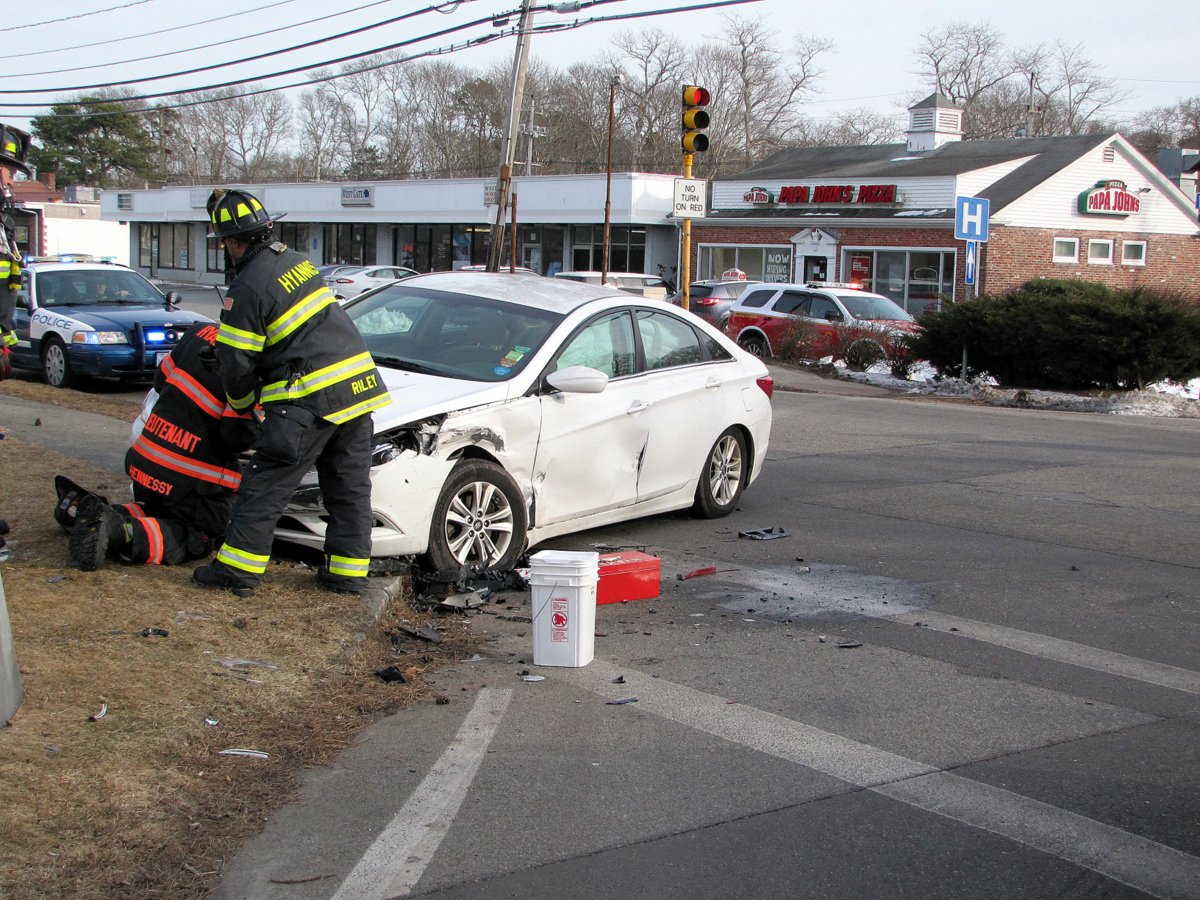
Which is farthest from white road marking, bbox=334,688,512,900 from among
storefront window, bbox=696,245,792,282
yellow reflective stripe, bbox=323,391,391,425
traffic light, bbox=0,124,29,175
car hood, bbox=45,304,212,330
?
storefront window, bbox=696,245,792,282

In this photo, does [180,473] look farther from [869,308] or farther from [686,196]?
[869,308]

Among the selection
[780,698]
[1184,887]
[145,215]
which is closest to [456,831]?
[780,698]

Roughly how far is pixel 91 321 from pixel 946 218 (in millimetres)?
26471

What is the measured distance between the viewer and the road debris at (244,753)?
432cm

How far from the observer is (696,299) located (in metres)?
28.3

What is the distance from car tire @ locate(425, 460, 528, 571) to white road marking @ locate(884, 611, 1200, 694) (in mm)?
2156

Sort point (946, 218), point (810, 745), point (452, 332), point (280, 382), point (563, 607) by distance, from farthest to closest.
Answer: point (946, 218)
point (452, 332)
point (280, 382)
point (563, 607)
point (810, 745)

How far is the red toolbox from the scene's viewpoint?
673 centimetres

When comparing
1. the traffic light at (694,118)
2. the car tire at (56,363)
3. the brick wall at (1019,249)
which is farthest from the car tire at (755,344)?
the car tire at (56,363)

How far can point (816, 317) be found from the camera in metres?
24.0

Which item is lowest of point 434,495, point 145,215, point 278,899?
point 278,899

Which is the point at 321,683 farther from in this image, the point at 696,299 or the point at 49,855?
the point at 696,299

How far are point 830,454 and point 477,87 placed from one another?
245 ft

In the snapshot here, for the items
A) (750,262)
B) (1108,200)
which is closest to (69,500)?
(750,262)
